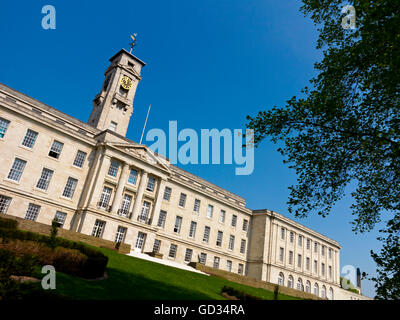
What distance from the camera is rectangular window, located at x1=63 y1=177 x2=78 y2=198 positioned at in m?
36.5

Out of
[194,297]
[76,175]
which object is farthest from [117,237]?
[194,297]

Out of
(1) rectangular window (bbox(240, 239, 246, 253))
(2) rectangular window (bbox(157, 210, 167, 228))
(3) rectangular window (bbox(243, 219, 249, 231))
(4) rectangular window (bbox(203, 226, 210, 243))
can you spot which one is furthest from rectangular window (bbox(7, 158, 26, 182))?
(3) rectangular window (bbox(243, 219, 249, 231))

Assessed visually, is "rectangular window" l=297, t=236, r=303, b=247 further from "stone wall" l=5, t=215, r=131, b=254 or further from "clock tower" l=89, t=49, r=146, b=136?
"stone wall" l=5, t=215, r=131, b=254

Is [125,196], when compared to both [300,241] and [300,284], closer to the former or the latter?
[300,241]

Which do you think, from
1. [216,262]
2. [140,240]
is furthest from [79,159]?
→ [216,262]

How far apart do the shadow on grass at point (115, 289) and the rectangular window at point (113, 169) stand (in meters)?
22.9

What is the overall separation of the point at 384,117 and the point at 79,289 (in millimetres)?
15161

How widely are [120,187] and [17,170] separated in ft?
39.6

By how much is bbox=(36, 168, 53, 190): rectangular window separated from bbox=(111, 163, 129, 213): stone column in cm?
832

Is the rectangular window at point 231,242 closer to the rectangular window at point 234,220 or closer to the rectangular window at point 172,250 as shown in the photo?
the rectangular window at point 234,220

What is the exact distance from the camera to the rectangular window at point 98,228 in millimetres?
35550

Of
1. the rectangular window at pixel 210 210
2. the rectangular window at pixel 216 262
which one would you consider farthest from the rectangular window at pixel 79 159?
the rectangular window at pixel 216 262

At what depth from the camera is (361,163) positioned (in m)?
13.7

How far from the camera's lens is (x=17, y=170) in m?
33.1
